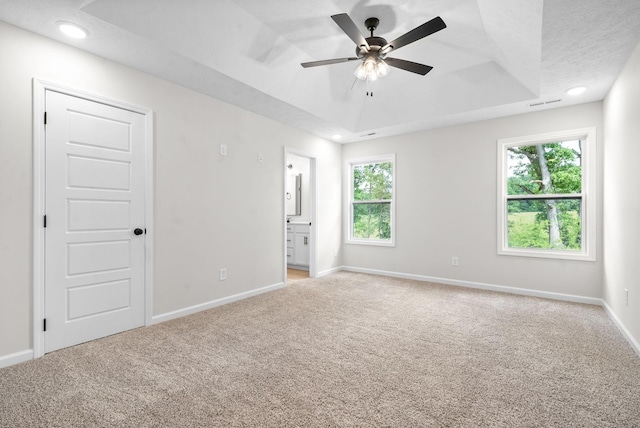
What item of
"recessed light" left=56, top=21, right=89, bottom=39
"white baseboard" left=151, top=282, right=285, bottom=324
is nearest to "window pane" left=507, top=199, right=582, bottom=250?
"white baseboard" left=151, top=282, right=285, bottom=324

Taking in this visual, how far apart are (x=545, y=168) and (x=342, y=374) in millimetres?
3840

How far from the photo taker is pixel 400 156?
17.4 ft

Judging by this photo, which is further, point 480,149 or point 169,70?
point 480,149

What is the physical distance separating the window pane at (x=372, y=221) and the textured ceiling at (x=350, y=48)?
1.71 m

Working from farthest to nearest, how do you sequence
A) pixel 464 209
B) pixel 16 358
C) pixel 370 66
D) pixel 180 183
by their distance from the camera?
pixel 464 209, pixel 180 183, pixel 370 66, pixel 16 358

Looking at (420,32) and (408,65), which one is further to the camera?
(408,65)

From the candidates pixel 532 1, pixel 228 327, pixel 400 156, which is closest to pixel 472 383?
pixel 228 327

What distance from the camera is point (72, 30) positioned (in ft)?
7.83

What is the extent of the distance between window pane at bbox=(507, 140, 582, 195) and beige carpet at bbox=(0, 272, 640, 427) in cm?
158

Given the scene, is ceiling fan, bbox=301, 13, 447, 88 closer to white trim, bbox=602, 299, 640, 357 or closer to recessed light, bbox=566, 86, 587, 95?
recessed light, bbox=566, 86, 587, 95

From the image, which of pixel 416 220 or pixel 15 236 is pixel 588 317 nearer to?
pixel 416 220

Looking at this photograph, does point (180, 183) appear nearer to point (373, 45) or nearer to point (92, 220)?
point (92, 220)

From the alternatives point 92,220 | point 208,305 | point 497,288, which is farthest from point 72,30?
point 497,288

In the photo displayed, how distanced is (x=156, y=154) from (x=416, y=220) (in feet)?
12.6
